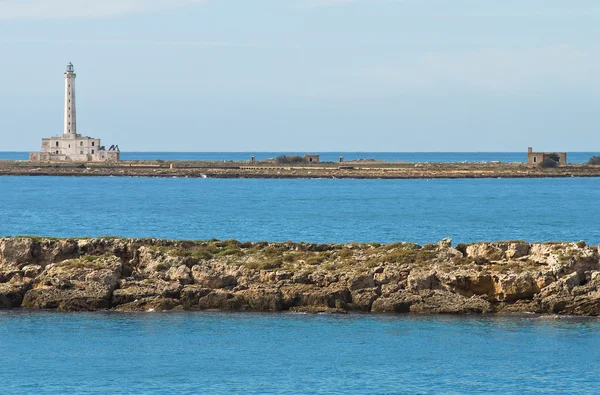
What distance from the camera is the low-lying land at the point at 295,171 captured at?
445 ft

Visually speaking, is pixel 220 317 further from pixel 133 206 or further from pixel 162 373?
pixel 133 206

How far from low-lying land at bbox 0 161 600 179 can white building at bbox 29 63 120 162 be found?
7.62 ft

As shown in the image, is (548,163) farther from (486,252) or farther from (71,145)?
(486,252)

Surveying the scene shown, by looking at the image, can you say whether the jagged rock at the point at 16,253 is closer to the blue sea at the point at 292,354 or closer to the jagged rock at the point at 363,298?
the blue sea at the point at 292,354

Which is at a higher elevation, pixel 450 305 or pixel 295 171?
pixel 295 171

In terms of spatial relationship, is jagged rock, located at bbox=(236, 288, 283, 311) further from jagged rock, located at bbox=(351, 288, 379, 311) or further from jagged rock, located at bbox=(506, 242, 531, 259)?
jagged rock, located at bbox=(506, 242, 531, 259)

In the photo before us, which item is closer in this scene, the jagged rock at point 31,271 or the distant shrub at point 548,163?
the jagged rock at point 31,271

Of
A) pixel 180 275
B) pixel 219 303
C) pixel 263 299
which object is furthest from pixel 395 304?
pixel 180 275

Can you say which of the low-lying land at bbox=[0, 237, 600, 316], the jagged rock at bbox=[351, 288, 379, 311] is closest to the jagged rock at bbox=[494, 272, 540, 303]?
the low-lying land at bbox=[0, 237, 600, 316]

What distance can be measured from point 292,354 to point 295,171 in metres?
118

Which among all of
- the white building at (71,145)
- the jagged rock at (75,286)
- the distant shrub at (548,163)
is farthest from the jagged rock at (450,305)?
the distant shrub at (548,163)

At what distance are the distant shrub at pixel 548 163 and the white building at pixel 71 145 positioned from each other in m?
62.4

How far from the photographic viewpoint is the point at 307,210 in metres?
74.1

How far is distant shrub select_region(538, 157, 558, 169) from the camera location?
145250 millimetres
